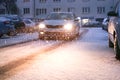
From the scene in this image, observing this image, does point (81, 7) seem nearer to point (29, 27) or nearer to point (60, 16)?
point (29, 27)

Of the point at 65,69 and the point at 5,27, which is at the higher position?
the point at 5,27

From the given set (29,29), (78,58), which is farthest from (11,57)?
(29,29)

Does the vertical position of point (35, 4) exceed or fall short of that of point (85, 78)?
it exceeds it

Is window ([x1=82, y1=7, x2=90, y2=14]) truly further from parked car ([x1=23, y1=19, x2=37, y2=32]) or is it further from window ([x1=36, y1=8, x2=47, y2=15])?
parked car ([x1=23, y1=19, x2=37, y2=32])

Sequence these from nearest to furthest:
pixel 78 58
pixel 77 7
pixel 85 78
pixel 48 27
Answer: pixel 85 78 → pixel 78 58 → pixel 48 27 → pixel 77 7

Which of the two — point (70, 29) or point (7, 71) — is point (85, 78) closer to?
point (7, 71)

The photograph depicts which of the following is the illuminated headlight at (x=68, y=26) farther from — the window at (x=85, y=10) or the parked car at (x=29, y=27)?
the window at (x=85, y=10)

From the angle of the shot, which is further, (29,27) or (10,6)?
(10,6)

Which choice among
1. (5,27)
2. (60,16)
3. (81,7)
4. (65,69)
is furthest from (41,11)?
(65,69)

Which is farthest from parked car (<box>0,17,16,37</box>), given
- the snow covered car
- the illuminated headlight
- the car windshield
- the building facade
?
the building facade

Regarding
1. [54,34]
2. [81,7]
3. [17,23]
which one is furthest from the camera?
[81,7]

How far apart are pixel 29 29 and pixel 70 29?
1603 centimetres

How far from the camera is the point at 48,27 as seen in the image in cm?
2152

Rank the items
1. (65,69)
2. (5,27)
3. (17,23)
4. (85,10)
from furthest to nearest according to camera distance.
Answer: (85,10) < (17,23) < (5,27) < (65,69)
